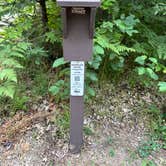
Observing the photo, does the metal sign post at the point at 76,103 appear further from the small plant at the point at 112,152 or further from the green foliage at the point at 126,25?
the green foliage at the point at 126,25

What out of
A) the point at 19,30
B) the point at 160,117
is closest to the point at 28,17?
the point at 19,30

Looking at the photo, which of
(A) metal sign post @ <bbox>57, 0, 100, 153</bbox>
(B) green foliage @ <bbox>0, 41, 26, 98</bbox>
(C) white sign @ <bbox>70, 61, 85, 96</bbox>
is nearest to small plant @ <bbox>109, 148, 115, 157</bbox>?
(A) metal sign post @ <bbox>57, 0, 100, 153</bbox>

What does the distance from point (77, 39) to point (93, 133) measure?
3.08 ft

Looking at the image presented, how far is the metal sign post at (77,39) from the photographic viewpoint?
2000 millimetres

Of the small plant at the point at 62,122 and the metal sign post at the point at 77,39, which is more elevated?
the metal sign post at the point at 77,39

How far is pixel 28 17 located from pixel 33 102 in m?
0.92

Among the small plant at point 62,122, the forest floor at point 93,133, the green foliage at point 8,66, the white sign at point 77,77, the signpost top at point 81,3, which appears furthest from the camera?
the small plant at point 62,122

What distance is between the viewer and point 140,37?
125 inches

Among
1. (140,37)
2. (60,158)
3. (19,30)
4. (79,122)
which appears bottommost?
(60,158)

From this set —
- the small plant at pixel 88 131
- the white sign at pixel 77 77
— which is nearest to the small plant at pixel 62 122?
the small plant at pixel 88 131

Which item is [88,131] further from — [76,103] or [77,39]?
[77,39]

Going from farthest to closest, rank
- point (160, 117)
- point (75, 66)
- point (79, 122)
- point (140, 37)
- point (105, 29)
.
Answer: point (140, 37), point (160, 117), point (105, 29), point (79, 122), point (75, 66)

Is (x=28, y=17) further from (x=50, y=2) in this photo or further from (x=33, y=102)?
(x=33, y=102)

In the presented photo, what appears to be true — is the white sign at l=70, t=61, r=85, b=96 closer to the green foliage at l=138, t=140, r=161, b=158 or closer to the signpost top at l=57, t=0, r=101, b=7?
the signpost top at l=57, t=0, r=101, b=7
